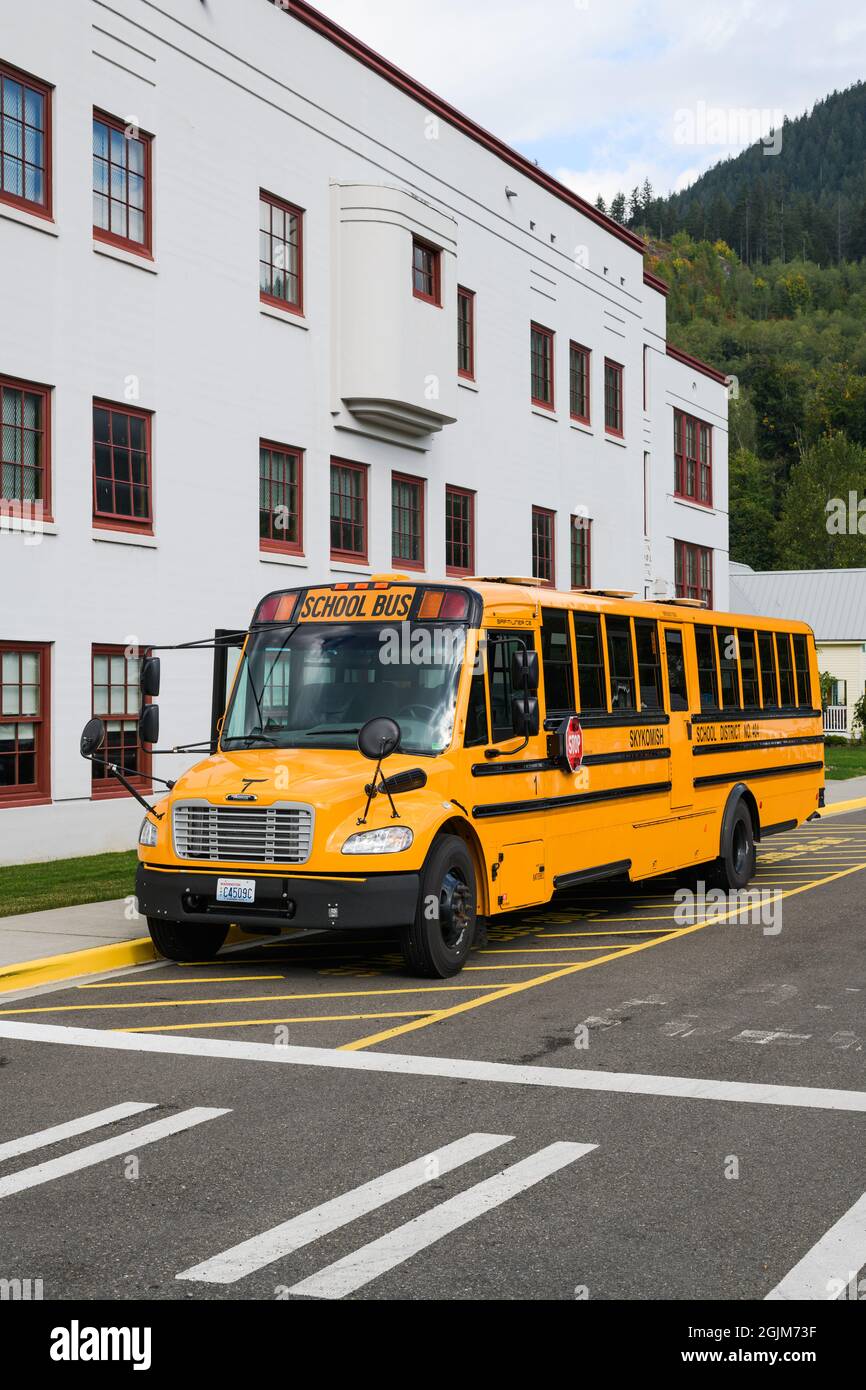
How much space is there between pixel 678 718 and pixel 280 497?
373 inches

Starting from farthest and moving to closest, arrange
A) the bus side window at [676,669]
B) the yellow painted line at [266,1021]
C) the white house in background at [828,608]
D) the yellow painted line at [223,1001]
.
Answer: the white house in background at [828,608]
the bus side window at [676,669]
the yellow painted line at [223,1001]
the yellow painted line at [266,1021]

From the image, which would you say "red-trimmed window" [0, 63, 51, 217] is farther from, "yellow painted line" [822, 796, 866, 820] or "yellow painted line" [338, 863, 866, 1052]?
"yellow painted line" [822, 796, 866, 820]

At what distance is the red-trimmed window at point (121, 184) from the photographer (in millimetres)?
18828

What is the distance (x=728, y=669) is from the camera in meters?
16.0

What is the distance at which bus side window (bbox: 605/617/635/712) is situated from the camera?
1342 centimetres

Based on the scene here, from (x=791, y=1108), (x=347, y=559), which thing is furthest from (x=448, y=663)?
(x=347, y=559)

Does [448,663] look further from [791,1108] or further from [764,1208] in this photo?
[764,1208]

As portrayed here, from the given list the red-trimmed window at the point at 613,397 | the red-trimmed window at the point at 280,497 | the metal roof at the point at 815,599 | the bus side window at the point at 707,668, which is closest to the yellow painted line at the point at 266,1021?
the bus side window at the point at 707,668

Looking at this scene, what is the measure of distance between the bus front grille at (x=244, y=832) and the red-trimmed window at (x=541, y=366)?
20.8 metres

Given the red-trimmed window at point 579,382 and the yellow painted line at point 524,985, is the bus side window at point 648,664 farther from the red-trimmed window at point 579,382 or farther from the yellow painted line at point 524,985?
the red-trimmed window at point 579,382

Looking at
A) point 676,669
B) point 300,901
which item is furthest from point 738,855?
point 300,901

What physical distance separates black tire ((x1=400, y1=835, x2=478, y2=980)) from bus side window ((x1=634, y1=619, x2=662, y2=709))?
3.73 metres

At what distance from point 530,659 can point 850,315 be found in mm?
147598

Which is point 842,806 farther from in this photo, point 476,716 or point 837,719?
point 837,719
